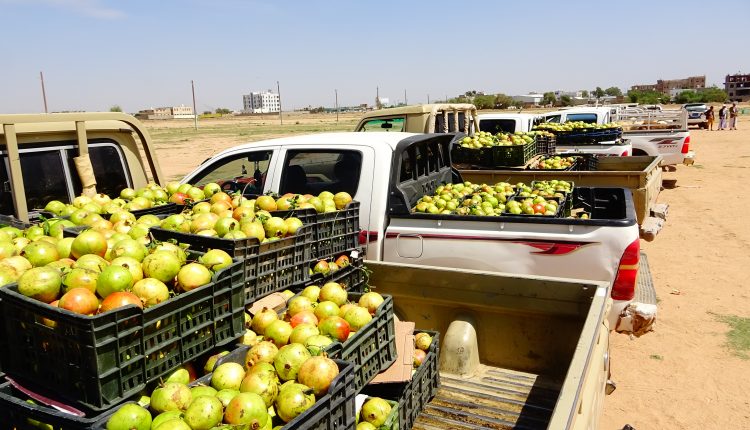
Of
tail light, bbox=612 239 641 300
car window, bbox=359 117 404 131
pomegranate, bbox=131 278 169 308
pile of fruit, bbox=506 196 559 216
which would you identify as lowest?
tail light, bbox=612 239 641 300

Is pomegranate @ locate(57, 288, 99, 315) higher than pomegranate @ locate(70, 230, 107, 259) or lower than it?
lower

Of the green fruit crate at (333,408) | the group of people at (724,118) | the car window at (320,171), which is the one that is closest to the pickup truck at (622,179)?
the car window at (320,171)

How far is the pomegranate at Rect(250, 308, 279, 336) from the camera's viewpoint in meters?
3.16

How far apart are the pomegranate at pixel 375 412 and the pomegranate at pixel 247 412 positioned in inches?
29.2

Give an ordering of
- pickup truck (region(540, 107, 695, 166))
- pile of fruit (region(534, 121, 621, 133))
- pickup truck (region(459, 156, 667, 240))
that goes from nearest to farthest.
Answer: pickup truck (region(459, 156, 667, 240))
pile of fruit (region(534, 121, 621, 133))
pickup truck (region(540, 107, 695, 166))

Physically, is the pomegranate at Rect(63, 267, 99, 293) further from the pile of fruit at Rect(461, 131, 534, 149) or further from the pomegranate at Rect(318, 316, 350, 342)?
the pile of fruit at Rect(461, 131, 534, 149)

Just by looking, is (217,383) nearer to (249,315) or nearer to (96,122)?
(249,315)

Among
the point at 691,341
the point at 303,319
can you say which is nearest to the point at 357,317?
the point at 303,319

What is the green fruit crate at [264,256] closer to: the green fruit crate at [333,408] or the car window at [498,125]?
the green fruit crate at [333,408]

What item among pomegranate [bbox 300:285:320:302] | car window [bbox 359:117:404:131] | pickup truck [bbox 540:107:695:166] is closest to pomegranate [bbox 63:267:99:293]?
pomegranate [bbox 300:285:320:302]

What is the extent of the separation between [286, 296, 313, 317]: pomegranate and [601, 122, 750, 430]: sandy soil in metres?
3.06

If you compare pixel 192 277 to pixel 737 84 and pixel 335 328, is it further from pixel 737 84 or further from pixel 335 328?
pixel 737 84

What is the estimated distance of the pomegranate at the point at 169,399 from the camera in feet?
7.27

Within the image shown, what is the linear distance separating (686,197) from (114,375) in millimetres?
15745
